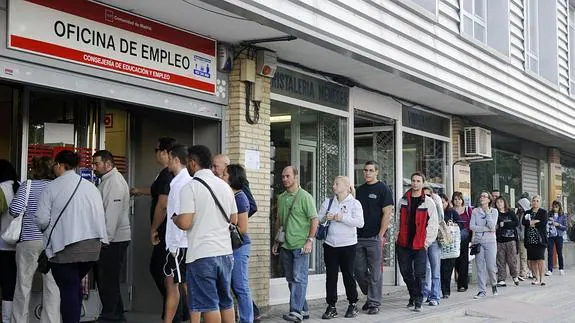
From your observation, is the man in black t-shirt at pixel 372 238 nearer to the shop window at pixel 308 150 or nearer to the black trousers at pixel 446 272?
the shop window at pixel 308 150

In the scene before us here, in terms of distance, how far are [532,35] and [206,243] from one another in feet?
45.3

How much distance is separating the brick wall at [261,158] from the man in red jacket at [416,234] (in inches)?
81.0

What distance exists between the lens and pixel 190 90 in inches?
328

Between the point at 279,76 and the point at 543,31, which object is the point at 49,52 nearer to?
the point at 279,76

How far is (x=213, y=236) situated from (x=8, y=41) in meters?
2.55

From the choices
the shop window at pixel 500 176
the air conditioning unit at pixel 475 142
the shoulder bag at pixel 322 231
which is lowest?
the shoulder bag at pixel 322 231

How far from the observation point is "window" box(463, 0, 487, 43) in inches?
526

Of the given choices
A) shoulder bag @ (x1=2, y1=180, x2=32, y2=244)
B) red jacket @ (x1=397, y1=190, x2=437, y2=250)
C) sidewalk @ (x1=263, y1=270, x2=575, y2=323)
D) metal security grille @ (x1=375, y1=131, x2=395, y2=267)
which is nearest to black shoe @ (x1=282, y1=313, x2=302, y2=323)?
sidewalk @ (x1=263, y1=270, x2=575, y2=323)

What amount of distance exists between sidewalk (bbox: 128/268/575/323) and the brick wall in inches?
22.4

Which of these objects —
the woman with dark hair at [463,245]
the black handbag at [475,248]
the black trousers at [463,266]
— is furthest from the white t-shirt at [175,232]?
the black trousers at [463,266]

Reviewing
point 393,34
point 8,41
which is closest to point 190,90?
point 8,41

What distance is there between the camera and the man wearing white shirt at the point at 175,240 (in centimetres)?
646

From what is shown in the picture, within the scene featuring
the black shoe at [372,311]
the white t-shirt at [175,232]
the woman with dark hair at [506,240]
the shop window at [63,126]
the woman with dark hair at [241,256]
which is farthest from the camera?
the woman with dark hair at [506,240]

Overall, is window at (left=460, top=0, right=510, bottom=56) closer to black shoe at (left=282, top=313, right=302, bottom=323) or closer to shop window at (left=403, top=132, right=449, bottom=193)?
shop window at (left=403, top=132, right=449, bottom=193)
